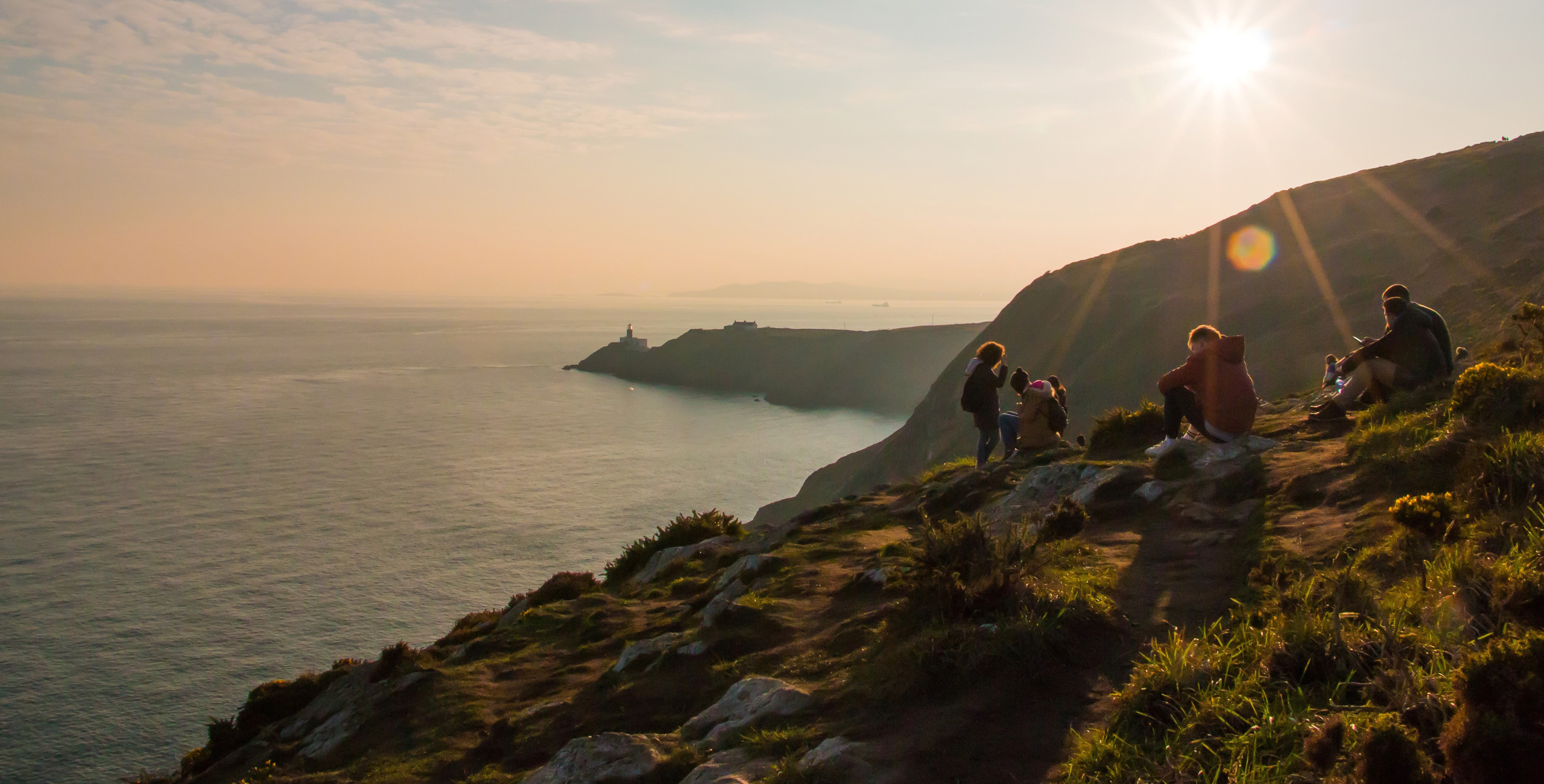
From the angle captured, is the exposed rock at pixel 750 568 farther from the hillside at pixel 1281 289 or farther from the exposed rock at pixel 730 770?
the hillside at pixel 1281 289

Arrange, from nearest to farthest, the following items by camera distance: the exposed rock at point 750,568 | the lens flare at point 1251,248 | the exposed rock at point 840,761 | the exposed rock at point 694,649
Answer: the exposed rock at point 840,761 < the exposed rock at point 694,649 < the exposed rock at point 750,568 < the lens flare at point 1251,248

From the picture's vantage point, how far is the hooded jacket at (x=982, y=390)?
50.2 feet

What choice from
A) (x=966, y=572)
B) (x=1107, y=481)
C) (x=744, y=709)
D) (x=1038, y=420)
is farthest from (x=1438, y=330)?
(x=744, y=709)

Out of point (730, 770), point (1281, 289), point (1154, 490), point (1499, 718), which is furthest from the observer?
point (1281, 289)

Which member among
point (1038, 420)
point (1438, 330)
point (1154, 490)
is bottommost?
point (1154, 490)

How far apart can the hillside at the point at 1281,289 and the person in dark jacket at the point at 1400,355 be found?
11133 mm

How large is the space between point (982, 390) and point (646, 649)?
8088mm

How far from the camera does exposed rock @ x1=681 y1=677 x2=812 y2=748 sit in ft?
22.2

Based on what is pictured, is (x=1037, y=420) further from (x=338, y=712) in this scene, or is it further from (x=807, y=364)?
(x=807, y=364)

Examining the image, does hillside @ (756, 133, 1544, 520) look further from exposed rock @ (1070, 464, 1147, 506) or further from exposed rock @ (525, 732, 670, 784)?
exposed rock @ (525, 732, 670, 784)

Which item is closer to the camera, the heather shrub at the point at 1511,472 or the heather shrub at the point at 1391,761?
the heather shrub at the point at 1391,761

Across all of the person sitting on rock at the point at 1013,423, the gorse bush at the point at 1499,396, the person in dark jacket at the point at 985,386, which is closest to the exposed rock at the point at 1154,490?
the gorse bush at the point at 1499,396

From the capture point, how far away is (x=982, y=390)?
1540cm

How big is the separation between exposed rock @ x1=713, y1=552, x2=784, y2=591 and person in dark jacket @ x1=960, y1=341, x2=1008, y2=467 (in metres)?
5.14
